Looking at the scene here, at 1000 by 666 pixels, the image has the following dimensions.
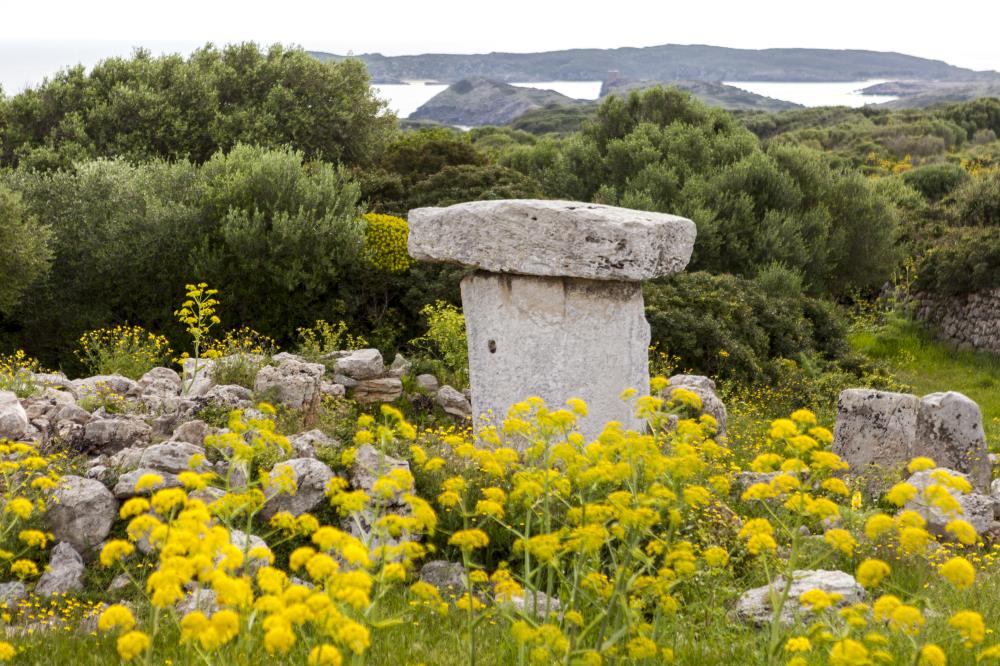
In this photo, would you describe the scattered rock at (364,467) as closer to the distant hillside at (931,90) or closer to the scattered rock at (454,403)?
the scattered rock at (454,403)

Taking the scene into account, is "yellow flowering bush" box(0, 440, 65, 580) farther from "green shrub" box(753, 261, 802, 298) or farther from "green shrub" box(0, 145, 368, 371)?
"green shrub" box(753, 261, 802, 298)

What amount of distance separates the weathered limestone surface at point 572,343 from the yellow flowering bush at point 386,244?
7352mm

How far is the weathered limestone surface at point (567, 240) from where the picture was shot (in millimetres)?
9344

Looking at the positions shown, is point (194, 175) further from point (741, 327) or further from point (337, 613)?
point (337, 613)

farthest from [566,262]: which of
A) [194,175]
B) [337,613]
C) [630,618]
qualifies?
[194,175]

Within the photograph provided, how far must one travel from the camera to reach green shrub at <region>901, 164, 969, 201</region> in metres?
31.4

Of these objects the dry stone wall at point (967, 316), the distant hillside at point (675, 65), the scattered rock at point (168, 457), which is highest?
the distant hillside at point (675, 65)

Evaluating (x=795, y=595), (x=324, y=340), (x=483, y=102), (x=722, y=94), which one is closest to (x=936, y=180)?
(x=324, y=340)

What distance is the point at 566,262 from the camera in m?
9.41

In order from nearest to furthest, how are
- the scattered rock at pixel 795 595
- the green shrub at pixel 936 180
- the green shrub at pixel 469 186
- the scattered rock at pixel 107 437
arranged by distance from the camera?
the scattered rock at pixel 795 595, the scattered rock at pixel 107 437, the green shrub at pixel 469 186, the green shrub at pixel 936 180

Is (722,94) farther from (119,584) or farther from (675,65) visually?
(119,584)

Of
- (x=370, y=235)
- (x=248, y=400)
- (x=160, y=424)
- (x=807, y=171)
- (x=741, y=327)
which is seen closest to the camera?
(x=160, y=424)

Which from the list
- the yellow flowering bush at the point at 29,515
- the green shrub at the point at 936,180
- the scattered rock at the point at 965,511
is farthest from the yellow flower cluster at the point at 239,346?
the green shrub at the point at 936,180

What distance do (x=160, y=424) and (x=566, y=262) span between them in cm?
425
